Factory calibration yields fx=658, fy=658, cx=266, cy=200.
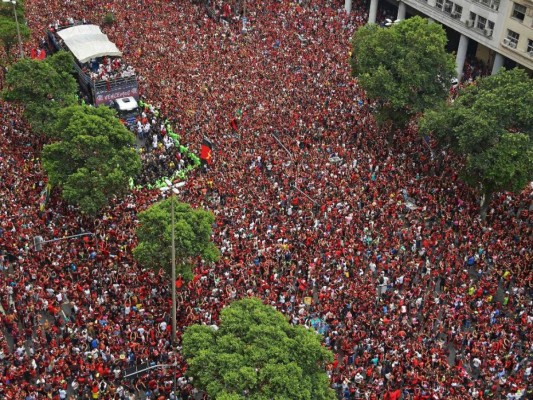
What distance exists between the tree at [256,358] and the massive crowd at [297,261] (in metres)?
4.76

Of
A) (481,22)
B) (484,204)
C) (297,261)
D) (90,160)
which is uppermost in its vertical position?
(481,22)

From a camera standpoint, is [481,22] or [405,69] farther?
[481,22]

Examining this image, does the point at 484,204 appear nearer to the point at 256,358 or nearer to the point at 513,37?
the point at 513,37

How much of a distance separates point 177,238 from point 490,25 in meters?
38.6

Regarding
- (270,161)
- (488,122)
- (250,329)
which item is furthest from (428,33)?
(250,329)

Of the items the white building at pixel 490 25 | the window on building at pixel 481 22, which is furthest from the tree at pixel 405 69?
the window on building at pixel 481 22

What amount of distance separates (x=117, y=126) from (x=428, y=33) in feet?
77.1

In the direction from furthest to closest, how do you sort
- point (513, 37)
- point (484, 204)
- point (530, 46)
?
point (513, 37)
point (530, 46)
point (484, 204)

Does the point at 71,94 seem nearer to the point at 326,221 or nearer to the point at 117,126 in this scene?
the point at 117,126

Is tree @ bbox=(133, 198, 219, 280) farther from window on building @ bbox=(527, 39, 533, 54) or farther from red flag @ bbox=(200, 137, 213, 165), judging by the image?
window on building @ bbox=(527, 39, 533, 54)

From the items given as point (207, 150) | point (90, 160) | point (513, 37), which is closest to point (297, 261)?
point (207, 150)

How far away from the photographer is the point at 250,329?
85.9 feet

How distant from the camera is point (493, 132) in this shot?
40.6m

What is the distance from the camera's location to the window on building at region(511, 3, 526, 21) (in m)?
53.8
